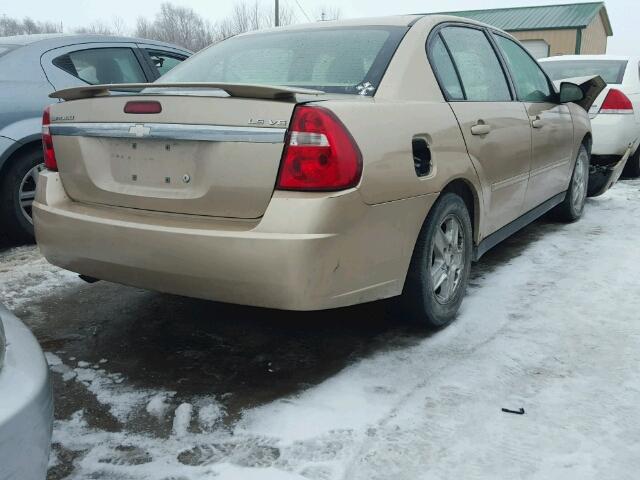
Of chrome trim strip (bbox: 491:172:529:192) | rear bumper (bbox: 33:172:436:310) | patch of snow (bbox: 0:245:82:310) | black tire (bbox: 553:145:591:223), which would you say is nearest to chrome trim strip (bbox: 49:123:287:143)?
rear bumper (bbox: 33:172:436:310)

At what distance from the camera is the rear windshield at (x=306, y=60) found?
2.78 m

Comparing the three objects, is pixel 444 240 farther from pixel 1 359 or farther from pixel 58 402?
pixel 1 359

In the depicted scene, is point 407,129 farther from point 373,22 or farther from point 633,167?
point 633,167

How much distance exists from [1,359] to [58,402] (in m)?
1.11

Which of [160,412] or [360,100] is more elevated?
[360,100]

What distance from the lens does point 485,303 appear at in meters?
3.47

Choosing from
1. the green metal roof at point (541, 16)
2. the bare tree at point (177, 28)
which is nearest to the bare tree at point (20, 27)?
the bare tree at point (177, 28)

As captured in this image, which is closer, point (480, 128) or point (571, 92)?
point (480, 128)

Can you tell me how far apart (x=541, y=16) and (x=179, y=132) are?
31.9 m

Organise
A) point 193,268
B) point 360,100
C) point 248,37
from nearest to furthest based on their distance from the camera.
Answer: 1. point 193,268
2. point 360,100
3. point 248,37

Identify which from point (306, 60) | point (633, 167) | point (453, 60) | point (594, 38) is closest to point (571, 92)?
point (453, 60)

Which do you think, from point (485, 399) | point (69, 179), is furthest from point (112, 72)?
point (485, 399)

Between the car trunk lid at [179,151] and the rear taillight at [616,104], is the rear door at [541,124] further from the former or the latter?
the car trunk lid at [179,151]

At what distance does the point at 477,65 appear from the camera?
11.9 ft
